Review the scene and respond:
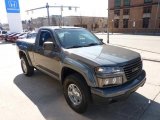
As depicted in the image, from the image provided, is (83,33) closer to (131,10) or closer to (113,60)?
(113,60)

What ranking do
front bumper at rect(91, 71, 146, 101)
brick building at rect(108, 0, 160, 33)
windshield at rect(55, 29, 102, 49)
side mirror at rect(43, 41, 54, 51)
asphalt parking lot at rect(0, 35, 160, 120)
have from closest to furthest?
front bumper at rect(91, 71, 146, 101)
asphalt parking lot at rect(0, 35, 160, 120)
side mirror at rect(43, 41, 54, 51)
windshield at rect(55, 29, 102, 49)
brick building at rect(108, 0, 160, 33)

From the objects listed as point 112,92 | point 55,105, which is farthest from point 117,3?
point 112,92

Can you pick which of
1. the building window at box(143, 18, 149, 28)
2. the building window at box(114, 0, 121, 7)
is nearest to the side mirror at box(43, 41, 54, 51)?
the building window at box(143, 18, 149, 28)

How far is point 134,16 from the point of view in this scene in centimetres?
4300

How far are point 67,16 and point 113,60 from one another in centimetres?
6464

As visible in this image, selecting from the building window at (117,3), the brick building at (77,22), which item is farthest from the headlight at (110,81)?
the brick building at (77,22)

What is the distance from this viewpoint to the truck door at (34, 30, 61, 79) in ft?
13.3

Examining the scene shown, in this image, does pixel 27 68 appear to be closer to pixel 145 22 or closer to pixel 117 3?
pixel 145 22

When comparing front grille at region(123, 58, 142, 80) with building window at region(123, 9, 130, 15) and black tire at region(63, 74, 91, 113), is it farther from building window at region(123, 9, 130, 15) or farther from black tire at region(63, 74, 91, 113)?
building window at region(123, 9, 130, 15)

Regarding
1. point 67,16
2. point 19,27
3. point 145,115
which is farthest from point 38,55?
point 67,16

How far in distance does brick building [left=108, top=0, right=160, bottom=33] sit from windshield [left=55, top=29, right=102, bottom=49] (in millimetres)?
38023

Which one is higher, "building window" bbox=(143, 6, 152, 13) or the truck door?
"building window" bbox=(143, 6, 152, 13)

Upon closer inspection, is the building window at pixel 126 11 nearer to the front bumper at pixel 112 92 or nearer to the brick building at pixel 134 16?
the brick building at pixel 134 16

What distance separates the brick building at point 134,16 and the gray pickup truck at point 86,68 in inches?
1521
